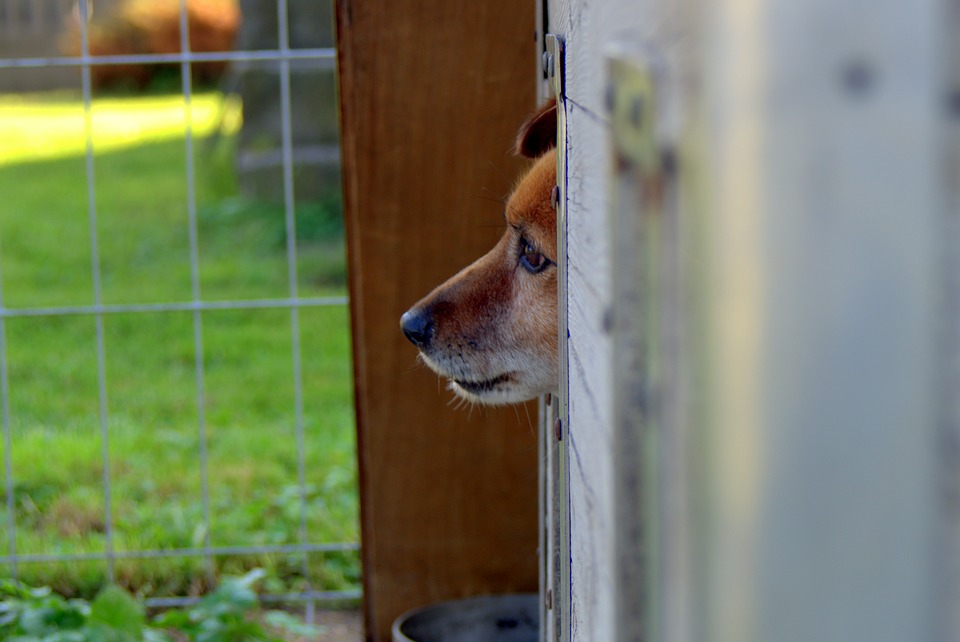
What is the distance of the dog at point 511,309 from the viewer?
187cm

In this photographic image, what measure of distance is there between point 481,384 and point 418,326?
160 mm

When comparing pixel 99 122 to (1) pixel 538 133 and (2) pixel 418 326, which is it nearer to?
(2) pixel 418 326

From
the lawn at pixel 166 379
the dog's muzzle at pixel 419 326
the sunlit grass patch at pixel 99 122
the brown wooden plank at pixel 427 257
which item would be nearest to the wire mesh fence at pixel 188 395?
the lawn at pixel 166 379

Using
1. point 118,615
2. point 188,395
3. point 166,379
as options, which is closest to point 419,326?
point 118,615

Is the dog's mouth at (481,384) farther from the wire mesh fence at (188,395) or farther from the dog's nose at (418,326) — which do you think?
the wire mesh fence at (188,395)

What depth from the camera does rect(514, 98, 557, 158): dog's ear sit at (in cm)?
185

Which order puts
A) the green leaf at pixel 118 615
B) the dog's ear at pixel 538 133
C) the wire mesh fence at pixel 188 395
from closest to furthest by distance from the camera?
the dog's ear at pixel 538 133 < the green leaf at pixel 118 615 < the wire mesh fence at pixel 188 395

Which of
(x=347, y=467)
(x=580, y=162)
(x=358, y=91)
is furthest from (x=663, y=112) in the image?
(x=347, y=467)

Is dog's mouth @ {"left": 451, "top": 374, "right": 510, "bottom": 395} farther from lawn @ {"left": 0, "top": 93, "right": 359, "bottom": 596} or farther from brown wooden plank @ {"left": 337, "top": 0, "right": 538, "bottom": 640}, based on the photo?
lawn @ {"left": 0, "top": 93, "right": 359, "bottom": 596}

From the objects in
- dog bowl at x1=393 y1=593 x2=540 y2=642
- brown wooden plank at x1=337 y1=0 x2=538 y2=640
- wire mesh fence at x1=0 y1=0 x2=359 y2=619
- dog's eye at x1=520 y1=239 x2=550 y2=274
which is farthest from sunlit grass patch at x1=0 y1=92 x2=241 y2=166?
dog's eye at x1=520 y1=239 x2=550 y2=274

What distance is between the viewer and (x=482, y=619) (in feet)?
7.86

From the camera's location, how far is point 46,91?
407 inches

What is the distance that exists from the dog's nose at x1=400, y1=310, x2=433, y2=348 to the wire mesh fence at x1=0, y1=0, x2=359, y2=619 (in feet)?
1.76

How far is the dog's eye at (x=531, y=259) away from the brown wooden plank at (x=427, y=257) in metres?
0.33
